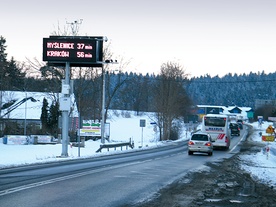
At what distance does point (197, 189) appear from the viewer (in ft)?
51.2

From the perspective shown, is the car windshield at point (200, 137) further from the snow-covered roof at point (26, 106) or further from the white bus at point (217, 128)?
the snow-covered roof at point (26, 106)

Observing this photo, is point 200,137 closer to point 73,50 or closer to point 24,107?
point 73,50

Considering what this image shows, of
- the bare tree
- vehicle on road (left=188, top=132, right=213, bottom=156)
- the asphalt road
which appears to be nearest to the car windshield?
vehicle on road (left=188, top=132, right=213, bottom=156)

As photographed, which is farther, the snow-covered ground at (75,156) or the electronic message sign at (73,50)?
the electronic message sign at (73,50)

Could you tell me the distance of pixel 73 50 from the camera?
104 ft

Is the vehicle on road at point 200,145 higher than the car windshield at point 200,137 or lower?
lower

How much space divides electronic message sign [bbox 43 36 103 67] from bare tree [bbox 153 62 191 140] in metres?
41.4

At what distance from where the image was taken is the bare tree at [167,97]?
2867 inches

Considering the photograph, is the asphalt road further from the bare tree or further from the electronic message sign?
the bare tree

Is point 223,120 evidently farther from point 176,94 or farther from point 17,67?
point 17,67

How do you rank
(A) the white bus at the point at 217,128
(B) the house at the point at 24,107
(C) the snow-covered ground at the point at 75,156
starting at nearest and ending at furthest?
(C) the snow-covered ground at the point at 75,156, (A) the white bus at the point at 217,128, (B) the house at the point at 24,107

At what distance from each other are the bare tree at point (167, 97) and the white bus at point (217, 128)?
25013 mm

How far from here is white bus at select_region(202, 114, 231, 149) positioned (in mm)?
47094

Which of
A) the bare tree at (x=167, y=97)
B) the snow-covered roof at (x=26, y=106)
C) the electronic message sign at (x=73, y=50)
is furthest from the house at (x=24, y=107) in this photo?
the electronic message sign at (x=73, y=50)
